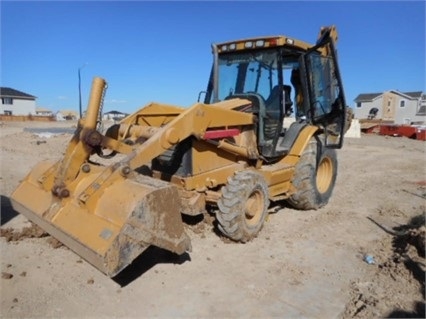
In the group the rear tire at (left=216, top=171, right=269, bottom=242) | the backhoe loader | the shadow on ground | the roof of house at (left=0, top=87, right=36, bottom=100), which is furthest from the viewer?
the roof of house at (left=0, top=87, right=36, bottom=100)

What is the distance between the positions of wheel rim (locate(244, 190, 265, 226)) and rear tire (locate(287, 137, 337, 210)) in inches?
49.5

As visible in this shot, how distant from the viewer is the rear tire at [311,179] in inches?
253

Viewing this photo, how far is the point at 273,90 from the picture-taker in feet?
19.8

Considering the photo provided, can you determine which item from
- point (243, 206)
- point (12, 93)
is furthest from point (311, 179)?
point (12, 93)

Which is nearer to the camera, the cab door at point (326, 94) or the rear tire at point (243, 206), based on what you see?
the rear tire at point (243, 206)

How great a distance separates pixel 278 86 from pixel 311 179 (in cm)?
164

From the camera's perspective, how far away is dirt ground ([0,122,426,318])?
3.59 meters

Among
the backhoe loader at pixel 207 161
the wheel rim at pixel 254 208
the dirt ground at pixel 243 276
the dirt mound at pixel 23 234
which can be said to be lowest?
the dirt ground at pixel 243 276

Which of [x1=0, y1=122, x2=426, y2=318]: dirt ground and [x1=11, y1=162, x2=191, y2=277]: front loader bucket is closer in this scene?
[x1=11, y1=162, x2=191, y2=277]: front loader bucket

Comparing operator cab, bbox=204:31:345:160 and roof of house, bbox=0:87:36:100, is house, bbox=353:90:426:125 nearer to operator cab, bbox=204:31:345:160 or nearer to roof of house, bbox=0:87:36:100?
roof of house, bbox=0:87:36:100

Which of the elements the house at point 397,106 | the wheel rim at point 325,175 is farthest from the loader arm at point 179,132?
the house at point 397,106

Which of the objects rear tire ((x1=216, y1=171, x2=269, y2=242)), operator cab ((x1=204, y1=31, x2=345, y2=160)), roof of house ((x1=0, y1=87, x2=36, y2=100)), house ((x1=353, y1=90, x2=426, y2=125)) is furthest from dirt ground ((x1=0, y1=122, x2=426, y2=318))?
roof of house ((x1=0, y1=87, x2=36, y2=100))

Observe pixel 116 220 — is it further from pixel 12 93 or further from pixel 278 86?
pixel 12 93

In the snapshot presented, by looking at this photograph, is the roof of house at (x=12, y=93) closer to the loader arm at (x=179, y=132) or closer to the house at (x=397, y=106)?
the house at (x=397, y=106)
